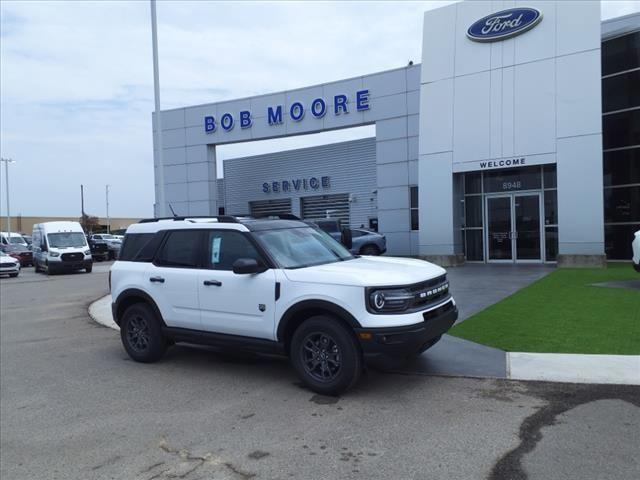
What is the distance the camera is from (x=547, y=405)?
502cm

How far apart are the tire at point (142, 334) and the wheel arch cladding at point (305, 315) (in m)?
2.13

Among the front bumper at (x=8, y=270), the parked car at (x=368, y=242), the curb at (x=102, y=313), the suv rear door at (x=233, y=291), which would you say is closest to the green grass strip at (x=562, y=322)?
the suv rear door at (x=233, y=291)

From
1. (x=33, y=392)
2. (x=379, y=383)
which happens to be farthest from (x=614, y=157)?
(x=33, y=392)

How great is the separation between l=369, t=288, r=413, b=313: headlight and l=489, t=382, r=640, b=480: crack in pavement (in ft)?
4.95

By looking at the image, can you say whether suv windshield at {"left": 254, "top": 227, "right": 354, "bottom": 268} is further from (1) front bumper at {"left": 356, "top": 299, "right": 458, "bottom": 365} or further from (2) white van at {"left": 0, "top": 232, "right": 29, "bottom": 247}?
(2) white van at {"left": 0, "top": 232, "right": 29, "bottom": 247}

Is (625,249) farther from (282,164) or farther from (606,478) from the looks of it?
(282,164)

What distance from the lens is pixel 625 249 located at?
59.7 ft

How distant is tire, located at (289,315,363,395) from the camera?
5.33m

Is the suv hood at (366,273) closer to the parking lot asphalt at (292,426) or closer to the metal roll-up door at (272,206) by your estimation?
the parking lot asphalt at (292,426)

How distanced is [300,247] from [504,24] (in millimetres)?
14793

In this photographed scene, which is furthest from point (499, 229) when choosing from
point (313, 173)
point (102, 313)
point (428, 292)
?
point (313, 173)

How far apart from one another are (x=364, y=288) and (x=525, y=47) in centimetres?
1526

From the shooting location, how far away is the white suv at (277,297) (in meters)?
5.30

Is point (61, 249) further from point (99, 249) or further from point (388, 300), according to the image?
point (388, 300)
